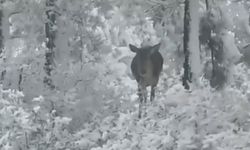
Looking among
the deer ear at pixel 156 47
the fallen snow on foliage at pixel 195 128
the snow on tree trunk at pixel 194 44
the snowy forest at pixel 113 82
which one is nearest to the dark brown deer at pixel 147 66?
the snowy forest at pixel 113 82

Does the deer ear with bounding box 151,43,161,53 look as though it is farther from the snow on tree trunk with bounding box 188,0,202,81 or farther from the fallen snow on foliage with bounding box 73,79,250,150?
the fallen snow on foliage with bounding box 73,79,250,150

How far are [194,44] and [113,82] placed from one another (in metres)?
3.38

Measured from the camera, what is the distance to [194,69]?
14992 millimetres

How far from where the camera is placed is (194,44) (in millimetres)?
15305

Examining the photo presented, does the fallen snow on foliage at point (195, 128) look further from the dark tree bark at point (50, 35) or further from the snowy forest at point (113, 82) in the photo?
the dark tree bark at point (50, 35)

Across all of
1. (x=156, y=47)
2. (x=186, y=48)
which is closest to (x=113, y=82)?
(x=156, y=47)

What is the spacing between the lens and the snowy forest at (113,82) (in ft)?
29.7

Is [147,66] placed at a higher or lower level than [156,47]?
lower

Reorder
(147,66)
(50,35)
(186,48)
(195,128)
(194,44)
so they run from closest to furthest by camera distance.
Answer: (195,128) → (194,44) → (186,48) → (147,66) → (50,35)

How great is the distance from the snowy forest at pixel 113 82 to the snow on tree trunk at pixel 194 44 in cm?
2

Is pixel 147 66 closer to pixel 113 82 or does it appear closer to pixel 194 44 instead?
pixel 113 82

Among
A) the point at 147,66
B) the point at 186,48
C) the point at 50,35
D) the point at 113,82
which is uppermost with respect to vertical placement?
the point at 50,35

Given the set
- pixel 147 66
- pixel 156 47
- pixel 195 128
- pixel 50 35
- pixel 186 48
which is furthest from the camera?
pixel 50 35

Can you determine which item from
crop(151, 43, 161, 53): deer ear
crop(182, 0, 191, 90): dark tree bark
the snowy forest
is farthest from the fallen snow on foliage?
crop(151, 43, 161, 53): deer ear
